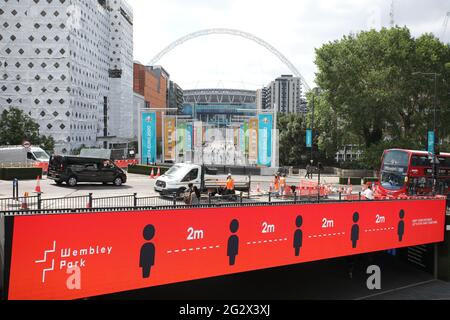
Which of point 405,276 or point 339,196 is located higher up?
point 339,196

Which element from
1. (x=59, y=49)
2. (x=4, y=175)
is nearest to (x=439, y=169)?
(x=4, y=175)

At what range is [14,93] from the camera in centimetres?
7188

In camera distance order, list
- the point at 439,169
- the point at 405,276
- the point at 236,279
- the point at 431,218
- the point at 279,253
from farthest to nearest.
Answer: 1. the point at 439,169
2. the point at 405,276
3. the point at 431,218
4. the point at 236,279
5. the point at 279,253

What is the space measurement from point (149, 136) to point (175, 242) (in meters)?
33.5

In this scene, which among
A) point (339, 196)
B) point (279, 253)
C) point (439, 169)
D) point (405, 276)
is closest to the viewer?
point (279, 253)

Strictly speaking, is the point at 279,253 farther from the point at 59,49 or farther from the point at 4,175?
the point at 59,49

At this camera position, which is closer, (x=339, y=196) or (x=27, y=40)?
(x=339, y=196)

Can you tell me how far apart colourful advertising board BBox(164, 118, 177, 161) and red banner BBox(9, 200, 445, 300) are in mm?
30627

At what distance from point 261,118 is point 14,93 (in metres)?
45.0

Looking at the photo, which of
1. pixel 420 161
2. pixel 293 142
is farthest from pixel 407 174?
pixel 293 142

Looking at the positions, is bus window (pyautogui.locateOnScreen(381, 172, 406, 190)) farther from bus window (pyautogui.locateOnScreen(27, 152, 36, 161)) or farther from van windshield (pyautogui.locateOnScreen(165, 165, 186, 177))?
bus window (pyautogui.locateOnScreen(27, 152, 36, 161))

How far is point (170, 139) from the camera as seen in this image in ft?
174

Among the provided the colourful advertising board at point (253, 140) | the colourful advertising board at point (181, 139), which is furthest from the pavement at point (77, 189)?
the colourful advertising board at point (253, 140)
